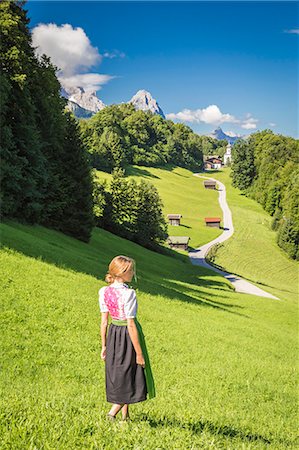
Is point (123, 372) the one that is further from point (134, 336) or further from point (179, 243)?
point (179, 243)

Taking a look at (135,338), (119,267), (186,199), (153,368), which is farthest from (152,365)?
(186,199)

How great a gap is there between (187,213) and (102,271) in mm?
88399

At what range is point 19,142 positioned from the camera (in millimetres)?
30266

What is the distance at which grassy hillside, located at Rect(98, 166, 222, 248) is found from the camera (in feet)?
306

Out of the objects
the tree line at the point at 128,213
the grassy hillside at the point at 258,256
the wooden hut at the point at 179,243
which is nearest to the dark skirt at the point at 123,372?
the grassy hillside at the point at 258,256

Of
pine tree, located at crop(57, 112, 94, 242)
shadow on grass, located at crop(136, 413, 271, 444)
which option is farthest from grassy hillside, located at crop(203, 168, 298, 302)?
shadow on grass, located at crop(136, 413, 271, 444)

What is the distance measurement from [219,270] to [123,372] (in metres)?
58.7

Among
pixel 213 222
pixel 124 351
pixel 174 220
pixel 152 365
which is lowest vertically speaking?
pixel 152 365

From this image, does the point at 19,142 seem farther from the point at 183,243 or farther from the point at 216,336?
the point at 183,243

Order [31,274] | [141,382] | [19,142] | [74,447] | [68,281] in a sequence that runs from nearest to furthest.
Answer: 1. [74,447]
2. [141,382]
3. [31,274]
4. [68,281]
5. [19,142]

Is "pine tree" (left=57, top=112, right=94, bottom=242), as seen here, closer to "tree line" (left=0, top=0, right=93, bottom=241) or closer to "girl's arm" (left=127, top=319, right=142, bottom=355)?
"tree line" (left=0, top=0, right=93, bottom=241)

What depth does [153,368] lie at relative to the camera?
11.6 meters

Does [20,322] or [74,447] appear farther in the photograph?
[20,322]

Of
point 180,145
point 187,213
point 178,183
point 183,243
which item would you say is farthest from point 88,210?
point 180,145
